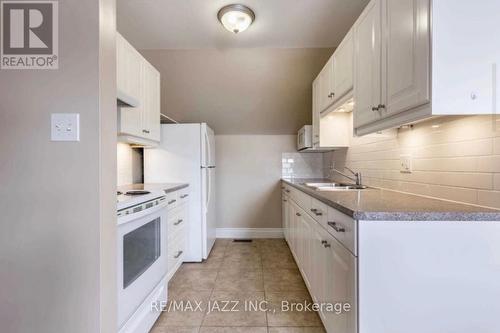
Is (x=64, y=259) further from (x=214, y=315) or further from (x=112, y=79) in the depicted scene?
(x=214, y=315)

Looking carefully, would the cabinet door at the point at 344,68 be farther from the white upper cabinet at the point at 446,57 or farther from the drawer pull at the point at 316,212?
the drawer pull at the point at 316,212

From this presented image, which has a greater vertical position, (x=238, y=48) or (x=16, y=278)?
(x=238, y=48)

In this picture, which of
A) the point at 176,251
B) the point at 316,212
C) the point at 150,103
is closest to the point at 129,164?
the point at 150,103

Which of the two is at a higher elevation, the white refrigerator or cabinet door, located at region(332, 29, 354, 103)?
cabinet door, located at region(332, 29, 354, 103)

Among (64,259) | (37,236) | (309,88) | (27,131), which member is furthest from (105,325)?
(309,88)

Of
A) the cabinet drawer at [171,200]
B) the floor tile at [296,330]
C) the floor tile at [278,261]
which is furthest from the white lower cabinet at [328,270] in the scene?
the cabinet drawer at [171,200]

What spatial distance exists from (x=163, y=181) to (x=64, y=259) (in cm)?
202

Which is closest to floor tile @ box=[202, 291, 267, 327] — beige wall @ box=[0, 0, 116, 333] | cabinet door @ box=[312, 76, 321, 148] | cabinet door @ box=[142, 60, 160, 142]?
beige wall @ box=[0, 0, 116, 333]

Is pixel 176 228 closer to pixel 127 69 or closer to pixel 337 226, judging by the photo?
pixel 127 69

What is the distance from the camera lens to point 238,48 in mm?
2975

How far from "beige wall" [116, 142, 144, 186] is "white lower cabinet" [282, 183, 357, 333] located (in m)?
1.88

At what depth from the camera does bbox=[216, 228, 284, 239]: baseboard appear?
162 inches

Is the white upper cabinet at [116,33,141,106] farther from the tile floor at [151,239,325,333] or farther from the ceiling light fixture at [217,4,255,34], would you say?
the tile floor at [151,239,325,333]

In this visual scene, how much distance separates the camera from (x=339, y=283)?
1340 millimetres
